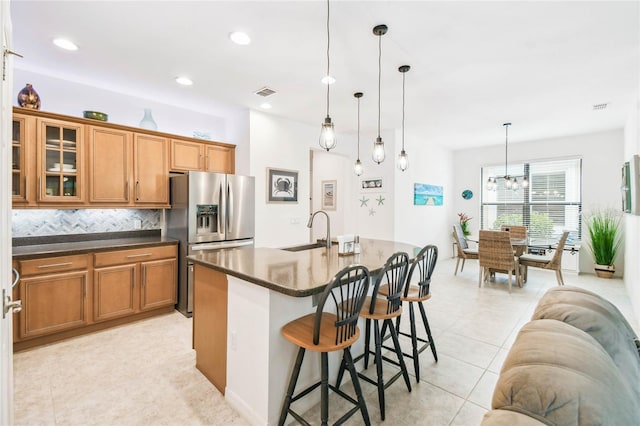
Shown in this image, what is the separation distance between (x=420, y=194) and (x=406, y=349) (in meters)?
4.11

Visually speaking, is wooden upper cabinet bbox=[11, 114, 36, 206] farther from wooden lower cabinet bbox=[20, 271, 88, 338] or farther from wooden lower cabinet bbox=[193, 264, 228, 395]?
wooden lower cabinet bbox=[193, 264, 228, 395]

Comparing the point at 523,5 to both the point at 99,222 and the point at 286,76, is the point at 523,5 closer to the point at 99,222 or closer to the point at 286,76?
the point at 286,76

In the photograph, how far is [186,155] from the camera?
157 inches

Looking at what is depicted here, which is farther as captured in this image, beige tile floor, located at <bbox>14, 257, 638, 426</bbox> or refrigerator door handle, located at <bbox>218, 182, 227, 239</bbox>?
refrigerator door handle, located at <bbox>218, 182, 227, 239</bbox>

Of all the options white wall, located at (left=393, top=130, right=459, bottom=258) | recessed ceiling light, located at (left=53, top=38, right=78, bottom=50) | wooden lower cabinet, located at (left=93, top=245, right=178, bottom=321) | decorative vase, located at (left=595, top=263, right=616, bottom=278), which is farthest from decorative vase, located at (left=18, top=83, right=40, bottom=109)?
decorative vase, located at (left=595, top=263, right=616, bottom=278)

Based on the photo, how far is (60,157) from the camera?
308cm

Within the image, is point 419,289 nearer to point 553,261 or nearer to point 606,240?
point 553,261

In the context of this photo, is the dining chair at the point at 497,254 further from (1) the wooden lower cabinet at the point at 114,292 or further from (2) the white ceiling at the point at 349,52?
(1) the wooden lower cabinet at the point at 114,292

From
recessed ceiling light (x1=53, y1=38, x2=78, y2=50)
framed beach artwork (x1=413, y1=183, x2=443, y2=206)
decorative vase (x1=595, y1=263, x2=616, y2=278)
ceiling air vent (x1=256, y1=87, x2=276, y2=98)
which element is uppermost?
recessed ceiling light (x1=53, y1=38, x2=78, y2=50)

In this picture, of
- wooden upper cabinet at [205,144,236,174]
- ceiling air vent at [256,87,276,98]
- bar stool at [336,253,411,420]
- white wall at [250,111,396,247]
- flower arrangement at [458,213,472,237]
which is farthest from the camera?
flower arrangement at [458,213,472,237]

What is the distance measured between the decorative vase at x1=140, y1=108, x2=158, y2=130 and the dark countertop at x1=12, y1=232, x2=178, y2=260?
1.39 metres

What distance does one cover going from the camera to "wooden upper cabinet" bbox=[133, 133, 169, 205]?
11.7 ft

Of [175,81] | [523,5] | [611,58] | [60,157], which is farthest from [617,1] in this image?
[60,157]

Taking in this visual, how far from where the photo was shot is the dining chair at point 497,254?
453 centimetres
